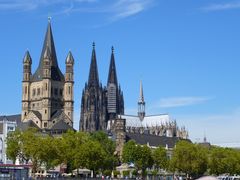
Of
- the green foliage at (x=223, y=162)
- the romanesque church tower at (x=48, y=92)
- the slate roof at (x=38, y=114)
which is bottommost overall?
the green foliage at (x=223, y=162)

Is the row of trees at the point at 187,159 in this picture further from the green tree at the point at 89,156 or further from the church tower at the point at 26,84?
the church tower at the point at 26,84

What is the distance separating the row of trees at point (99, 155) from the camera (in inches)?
4016

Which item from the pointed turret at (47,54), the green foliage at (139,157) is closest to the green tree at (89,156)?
the green foliage at (139,157)

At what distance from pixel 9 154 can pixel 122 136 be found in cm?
8158

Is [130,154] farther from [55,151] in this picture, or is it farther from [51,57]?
[51,57]

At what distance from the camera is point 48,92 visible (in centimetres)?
19200

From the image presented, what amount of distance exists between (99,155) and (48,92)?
88.5 metres

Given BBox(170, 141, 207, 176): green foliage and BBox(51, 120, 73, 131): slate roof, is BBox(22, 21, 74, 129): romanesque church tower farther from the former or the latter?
BBox(170, 141, 207, 176): green foliage

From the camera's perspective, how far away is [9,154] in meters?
107

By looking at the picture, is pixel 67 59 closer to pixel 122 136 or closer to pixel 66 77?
pixel 66 77

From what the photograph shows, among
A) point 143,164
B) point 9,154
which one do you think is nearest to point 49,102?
point 143,164

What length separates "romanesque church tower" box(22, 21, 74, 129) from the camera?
623 feet

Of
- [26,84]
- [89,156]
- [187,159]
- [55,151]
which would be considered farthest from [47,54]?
[55,151]

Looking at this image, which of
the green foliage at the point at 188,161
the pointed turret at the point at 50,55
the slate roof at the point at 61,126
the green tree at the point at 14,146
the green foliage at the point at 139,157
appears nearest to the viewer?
the green tree at the point at 14,146
